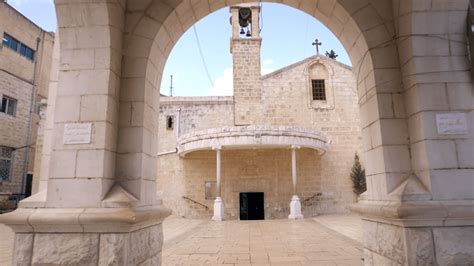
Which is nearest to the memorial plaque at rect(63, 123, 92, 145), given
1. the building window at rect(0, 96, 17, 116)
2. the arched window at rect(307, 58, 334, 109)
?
the arched window at rect(307, 58, 334, 109)

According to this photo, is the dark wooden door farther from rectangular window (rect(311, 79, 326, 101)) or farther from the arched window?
rectangular window (rect(311, 79, 326, 101))

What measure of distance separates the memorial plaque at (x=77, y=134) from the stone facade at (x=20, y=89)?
15078 millimetres

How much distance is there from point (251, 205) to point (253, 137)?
386 cm

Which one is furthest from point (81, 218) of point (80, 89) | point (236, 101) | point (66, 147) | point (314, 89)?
point (314, 89)

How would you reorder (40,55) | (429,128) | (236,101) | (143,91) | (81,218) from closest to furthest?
(81,218), (429,128), (143,91), (236,101), (40,55)

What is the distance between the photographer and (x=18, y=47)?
1631 cm

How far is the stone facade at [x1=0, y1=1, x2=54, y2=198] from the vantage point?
15.1 m

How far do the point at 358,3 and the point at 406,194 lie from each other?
2007 millimetres

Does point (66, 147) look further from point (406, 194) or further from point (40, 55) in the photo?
point (40, 55)

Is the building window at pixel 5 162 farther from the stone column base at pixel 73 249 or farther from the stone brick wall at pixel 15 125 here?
the stone column base at pixel 73 249

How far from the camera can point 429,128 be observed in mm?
2818

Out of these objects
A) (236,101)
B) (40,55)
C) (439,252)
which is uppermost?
(40,55)

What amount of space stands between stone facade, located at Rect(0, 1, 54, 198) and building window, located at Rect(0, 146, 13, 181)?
16 centimetres

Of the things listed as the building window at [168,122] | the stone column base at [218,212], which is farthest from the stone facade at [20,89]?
the stone column base at [218,212]
